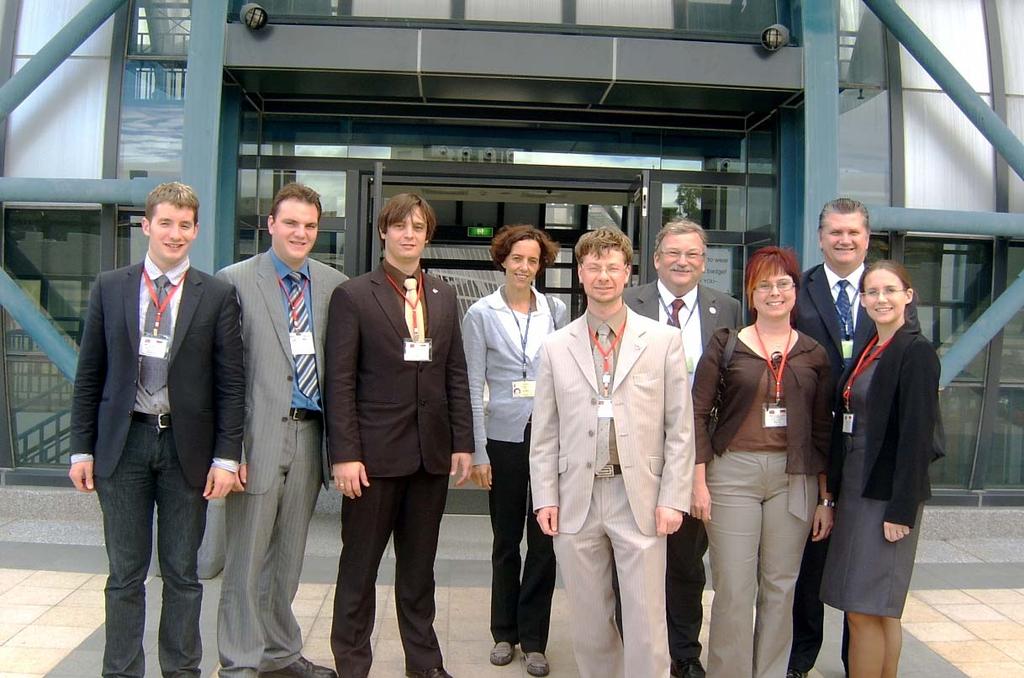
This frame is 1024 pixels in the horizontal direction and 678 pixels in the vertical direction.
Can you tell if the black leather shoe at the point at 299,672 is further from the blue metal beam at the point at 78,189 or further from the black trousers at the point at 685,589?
the blue metal beam at the point at 78,189

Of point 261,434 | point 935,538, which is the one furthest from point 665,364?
point 935,538

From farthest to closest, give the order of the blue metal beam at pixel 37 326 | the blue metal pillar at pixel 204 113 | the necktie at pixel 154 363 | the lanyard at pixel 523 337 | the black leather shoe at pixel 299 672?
the blue metal beam at pixel 37 326
the blue metal pillar at pixel 204 113
the lanyard at pixel 523 337
the black leather shoe at pixel 299 672
the necktie at pixel 154 363

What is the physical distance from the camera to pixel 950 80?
6145 mm

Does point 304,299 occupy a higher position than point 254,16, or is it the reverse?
point 254,16

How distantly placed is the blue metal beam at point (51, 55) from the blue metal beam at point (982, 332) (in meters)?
6.38

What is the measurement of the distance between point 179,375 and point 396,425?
86 centimetres

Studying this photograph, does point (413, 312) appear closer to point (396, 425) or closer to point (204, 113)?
point (396, 425)

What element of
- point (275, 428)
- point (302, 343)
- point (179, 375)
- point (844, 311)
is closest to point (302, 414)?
point (275, 428)

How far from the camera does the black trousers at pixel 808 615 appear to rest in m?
3.95

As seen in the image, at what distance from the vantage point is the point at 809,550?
3.95 meters

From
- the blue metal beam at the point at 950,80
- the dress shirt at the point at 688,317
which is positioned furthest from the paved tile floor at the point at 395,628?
the blue metal beam at the point at 950,80

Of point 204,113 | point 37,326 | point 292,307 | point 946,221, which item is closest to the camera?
point 292,307

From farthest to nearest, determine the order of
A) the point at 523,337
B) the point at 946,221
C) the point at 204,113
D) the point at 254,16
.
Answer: the point at 946,221, the point at 254,16, the point at 204,113, the point at 523,337

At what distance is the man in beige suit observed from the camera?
10.4 ft
